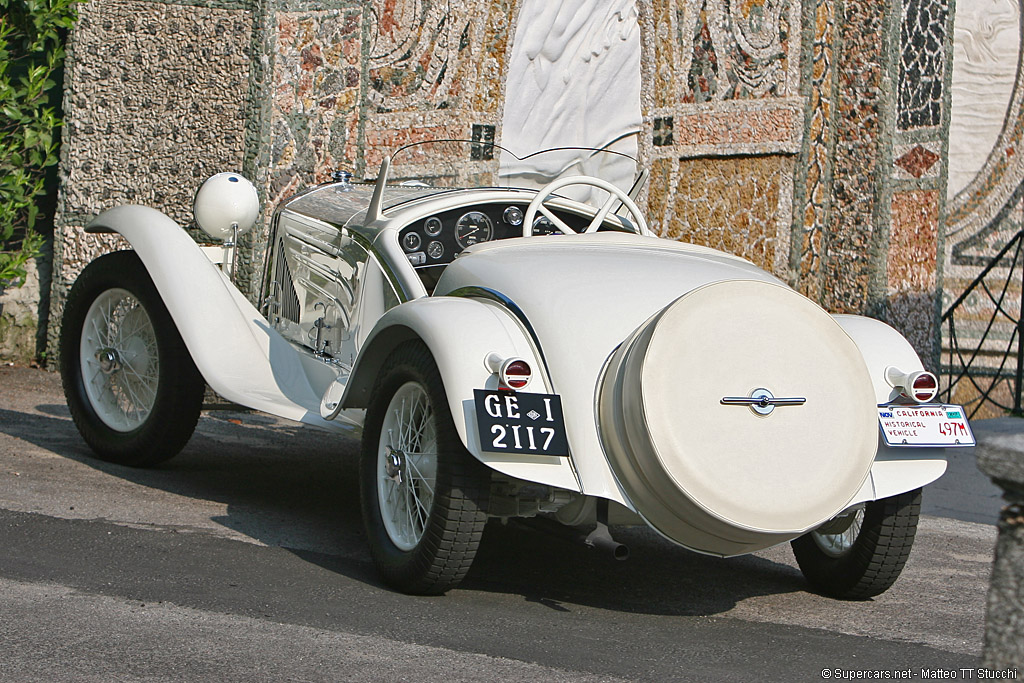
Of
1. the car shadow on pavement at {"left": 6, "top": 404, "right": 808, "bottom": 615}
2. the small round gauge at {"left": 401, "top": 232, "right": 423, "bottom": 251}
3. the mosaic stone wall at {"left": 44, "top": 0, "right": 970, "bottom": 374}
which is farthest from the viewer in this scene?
the mosaic stone wall at {"left": 44, "top": 0, "right": 970, "bottom": 374}

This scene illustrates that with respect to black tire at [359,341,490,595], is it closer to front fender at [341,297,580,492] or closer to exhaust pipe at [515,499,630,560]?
front fender at [341,297,580,492]

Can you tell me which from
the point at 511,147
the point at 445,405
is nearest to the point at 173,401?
the point at 445,405

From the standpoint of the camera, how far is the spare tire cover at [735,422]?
344 cm

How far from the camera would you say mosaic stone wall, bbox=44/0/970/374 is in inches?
342

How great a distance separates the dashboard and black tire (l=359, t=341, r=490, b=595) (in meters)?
1.26

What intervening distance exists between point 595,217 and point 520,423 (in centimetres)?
184

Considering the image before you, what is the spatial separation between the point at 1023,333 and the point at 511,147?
4112 millimetres

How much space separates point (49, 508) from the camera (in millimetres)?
4551

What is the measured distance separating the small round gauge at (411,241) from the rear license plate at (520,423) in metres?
1.75

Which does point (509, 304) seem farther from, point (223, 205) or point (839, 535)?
point (223, 205)

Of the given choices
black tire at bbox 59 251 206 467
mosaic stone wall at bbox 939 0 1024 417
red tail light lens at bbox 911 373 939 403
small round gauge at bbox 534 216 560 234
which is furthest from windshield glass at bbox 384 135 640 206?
mosaic stone wall at bbox 939 0 1024 417

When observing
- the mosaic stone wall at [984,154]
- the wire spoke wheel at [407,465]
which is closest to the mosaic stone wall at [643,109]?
the mosaic stone wall at [984,154]

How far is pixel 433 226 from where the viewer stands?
5.24m

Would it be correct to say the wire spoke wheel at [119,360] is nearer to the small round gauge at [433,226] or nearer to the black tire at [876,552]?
the small round gauge at [433,226]
